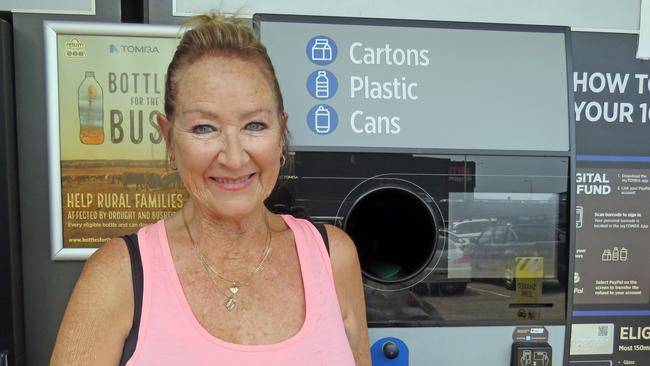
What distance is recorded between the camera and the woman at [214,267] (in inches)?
41.8

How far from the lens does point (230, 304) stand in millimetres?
1152

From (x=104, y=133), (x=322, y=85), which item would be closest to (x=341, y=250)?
(x=322, y=85)

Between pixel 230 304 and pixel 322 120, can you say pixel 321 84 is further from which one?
pixel 230 304

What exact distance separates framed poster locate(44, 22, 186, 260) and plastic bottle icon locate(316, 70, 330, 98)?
0.43 metres

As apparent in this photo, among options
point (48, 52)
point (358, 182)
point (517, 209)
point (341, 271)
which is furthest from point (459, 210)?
point (48, 52)

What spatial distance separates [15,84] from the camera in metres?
1.48

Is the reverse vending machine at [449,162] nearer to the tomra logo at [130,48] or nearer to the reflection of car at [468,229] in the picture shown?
the reflection of car at [468,229]

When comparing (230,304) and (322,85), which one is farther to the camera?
(322,85)

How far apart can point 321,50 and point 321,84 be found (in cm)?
10

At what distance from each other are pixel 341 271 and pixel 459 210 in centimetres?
48

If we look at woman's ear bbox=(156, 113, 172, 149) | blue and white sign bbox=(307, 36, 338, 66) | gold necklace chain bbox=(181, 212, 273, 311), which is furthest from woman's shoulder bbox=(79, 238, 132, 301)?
blue and white sign bbox=(307, 36, 338, 66)

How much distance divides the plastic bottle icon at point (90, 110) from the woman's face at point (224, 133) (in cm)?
47

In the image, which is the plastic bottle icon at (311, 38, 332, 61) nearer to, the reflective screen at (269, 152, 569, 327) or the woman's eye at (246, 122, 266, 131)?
the reflective screen at (269, 152, 569, 327)

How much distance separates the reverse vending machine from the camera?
152cm
